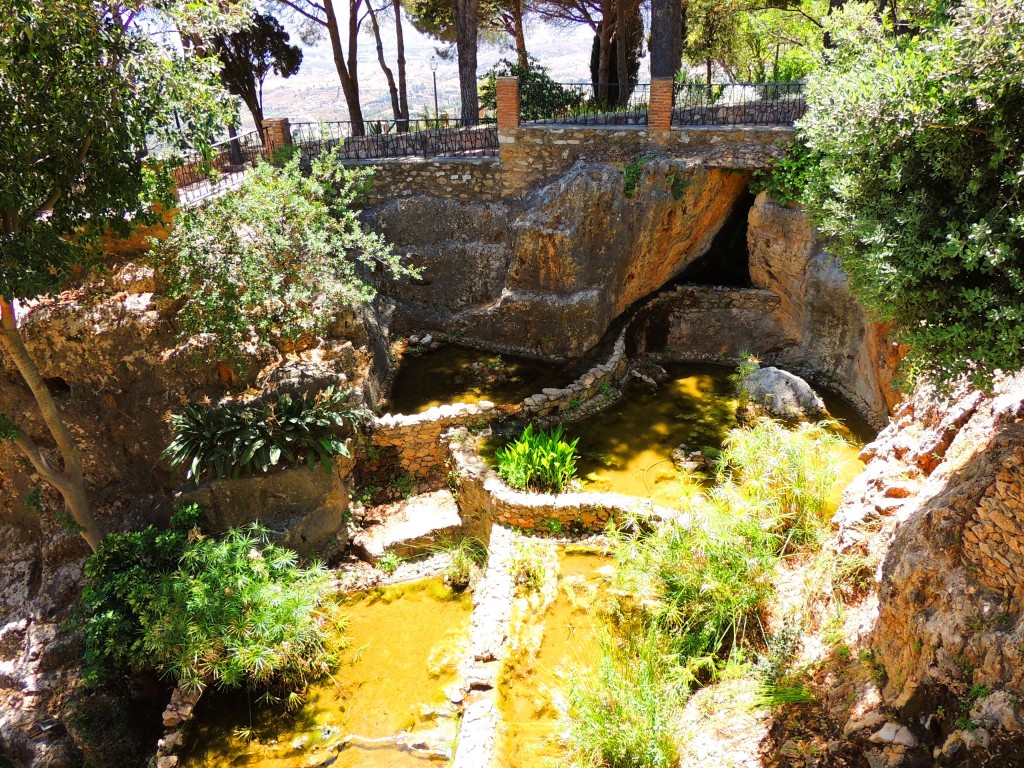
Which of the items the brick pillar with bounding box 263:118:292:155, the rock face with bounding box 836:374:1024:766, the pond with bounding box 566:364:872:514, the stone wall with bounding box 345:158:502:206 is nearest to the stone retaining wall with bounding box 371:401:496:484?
the pond with bounding box 566:364:872:514

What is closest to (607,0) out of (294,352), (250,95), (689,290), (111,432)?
(689,290)

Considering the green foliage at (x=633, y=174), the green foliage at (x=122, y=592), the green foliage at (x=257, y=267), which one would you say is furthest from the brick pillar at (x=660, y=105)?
the green foliage at (x=122, y=592)

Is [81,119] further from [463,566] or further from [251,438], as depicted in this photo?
[463,566]

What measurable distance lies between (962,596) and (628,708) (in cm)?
286

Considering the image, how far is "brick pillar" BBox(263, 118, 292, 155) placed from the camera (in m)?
15.0

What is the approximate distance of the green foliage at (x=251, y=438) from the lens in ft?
30.3

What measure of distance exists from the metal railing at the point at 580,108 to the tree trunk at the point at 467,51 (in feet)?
8.06

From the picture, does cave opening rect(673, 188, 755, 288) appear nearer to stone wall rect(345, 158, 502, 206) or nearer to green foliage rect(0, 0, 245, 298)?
stone wall rect(345, 158, 502, 206)

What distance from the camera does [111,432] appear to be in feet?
33.3

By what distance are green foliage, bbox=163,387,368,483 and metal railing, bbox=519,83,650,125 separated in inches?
359

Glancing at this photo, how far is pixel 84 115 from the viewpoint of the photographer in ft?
22.2

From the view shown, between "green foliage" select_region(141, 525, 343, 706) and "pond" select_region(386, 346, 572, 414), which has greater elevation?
"pond" select_region(386, 346, 572, 414)

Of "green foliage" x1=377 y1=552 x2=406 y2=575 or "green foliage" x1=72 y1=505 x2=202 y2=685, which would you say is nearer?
"green foliage" x1=72 y1=505 x2=202 y2=685

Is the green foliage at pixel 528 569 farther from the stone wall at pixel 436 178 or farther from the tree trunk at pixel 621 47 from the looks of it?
the tree trunk at pixel 621 47
